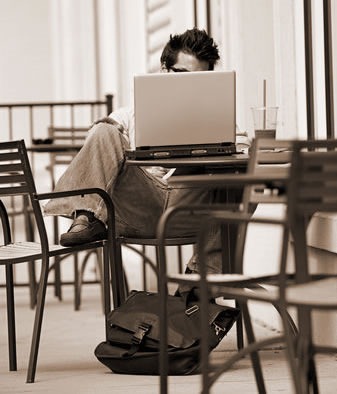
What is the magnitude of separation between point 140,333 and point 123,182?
693 millimetres

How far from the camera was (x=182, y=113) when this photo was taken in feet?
12.3

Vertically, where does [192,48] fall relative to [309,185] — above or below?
above

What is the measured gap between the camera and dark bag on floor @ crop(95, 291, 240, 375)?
3.70 metres

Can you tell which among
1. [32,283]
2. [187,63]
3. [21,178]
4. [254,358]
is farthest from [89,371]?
[32,283]

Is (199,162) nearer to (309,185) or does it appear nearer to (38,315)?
(38,315)

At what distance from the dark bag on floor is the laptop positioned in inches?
18.7

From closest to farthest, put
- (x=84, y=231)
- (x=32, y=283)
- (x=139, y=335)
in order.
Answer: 1. (x=139, y=335)
2. (x=84, y=231)
3. (x=32, y=283)

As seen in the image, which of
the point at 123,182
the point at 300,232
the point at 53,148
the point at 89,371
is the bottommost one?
the point at 89,371

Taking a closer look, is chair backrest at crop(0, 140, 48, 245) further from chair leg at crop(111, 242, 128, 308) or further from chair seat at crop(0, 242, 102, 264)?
chair leg at crop(111, 242, 128, 308)

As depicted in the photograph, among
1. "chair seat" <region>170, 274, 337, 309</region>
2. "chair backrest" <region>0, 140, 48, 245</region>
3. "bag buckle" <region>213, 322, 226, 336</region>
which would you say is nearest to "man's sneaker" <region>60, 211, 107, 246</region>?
"chair backrest" <region>0, 140, 48, 245</region>

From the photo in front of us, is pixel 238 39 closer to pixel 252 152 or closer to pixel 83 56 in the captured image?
pixel 252 152

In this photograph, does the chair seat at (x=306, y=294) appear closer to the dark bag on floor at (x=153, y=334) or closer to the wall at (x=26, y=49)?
the dark bag on floor at (x=153, y=334)

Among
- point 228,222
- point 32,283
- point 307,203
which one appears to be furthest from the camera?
point 32,283

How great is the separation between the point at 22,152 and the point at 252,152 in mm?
906
